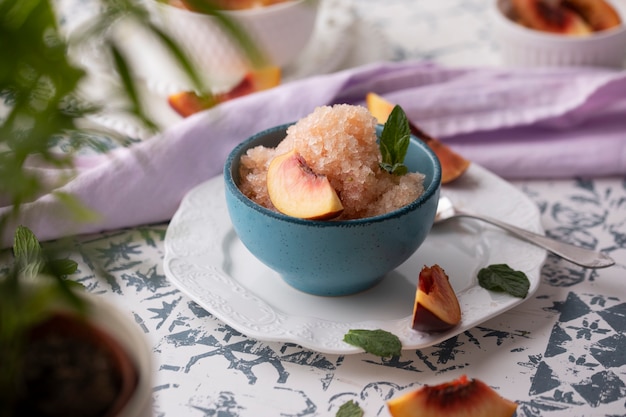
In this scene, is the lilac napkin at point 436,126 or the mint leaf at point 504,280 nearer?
the mint leaf at point 504,280

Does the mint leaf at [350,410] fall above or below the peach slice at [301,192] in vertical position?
below

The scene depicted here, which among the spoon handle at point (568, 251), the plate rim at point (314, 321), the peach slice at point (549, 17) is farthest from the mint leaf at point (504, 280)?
the peach slice at point (549, 17)

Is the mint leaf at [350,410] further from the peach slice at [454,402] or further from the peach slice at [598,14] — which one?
the peach slice at [598,14]

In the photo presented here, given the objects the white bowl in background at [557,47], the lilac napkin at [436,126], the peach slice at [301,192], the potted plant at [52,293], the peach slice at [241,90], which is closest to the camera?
the potted plant at [52,293]

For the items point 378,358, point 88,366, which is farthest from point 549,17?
point 88,366

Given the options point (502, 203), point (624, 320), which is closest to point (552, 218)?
point (502, 203)

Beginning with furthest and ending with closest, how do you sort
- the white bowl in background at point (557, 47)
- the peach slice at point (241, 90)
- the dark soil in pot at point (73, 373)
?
the white bowl in background at point (557, 47), the peach slice at point (241, 90), the dark soil in pot at point (73, 373)

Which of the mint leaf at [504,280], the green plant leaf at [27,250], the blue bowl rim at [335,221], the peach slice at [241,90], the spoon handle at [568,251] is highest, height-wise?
the blue bowl rim at [335,221]
